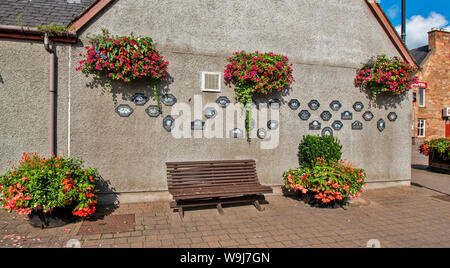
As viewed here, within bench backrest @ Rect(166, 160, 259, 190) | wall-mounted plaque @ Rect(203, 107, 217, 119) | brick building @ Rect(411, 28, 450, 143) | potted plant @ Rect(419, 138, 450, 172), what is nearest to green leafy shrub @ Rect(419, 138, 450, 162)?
potted plant @ Rect(419, 138, 450, 172)

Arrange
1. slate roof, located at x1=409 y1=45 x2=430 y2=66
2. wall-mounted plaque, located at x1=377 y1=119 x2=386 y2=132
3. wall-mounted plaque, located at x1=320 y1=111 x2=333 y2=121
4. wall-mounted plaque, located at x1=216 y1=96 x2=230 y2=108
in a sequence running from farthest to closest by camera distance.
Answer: slate roof, located at x1=409 y1=45 x2=430 y2=66 < wall-mounted plaque, located at x1=377 y1=119 x2=386 y2=132 < wall-mounted plaque, located at x1=320 y1=111 x2=333 y2=121 < wall-mounted plaque, located at x1=216 y1=96 x2=230 y2=108

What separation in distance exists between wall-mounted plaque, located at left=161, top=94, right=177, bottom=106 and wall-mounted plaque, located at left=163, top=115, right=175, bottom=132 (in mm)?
273

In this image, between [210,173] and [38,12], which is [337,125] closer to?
[210,173]

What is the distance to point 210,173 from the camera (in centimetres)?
590

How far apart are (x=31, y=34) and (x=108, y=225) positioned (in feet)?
12.1

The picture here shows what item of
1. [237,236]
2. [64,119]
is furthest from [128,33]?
[237,236]

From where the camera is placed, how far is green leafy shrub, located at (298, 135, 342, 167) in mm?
6340

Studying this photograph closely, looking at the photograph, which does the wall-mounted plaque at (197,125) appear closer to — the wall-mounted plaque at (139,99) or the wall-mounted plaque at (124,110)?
the wall-mounted plaque at (139,99)

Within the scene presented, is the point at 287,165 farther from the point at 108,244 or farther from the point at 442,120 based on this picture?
the point at 442,120

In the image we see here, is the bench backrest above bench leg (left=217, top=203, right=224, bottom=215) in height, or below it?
above

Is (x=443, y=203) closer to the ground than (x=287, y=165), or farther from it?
closer to the ground

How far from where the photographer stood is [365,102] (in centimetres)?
744

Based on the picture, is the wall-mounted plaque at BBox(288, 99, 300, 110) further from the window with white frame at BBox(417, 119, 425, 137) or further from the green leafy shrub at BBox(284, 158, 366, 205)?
the window with white frame at BBox(417, 119, 425, 137)
